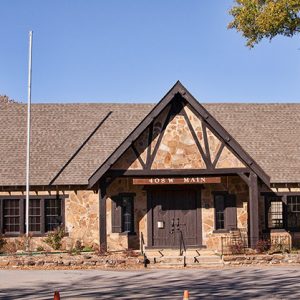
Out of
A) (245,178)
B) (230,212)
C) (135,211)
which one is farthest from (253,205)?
(135,211)

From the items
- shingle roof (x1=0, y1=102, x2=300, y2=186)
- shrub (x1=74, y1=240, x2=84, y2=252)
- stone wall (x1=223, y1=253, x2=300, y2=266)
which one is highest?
shingle roof (x1=0, y1=102, x2=300, y2=186)

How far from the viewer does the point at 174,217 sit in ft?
90.3

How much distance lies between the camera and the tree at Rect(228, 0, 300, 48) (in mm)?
25812

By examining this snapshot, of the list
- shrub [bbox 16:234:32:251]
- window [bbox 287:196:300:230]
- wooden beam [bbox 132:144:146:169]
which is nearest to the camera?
wooden beam [bbox 132:144:146:169]

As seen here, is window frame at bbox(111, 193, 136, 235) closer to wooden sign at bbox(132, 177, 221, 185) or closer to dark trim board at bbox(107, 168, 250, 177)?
wooden sign at bbox(132, 177, 221, 185)

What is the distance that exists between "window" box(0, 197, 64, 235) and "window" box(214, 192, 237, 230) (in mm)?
7147

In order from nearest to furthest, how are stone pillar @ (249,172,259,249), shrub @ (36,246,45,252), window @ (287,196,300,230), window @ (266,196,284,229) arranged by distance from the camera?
stone pillar @ (249,172,259,249) → shrub @ (36,246,45,252) → window @ (266,196,284,229) → window @ (287,196,300,230)

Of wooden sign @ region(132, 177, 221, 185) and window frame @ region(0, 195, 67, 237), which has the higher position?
wooden sign @ region(132, 177, 221, 185)

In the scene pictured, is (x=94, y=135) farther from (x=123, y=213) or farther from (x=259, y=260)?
(x=259, y=260)

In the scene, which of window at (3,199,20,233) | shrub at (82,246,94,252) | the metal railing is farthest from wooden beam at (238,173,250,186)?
window at (3,199,20,233)

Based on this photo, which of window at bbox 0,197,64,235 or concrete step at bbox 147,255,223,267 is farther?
window at bbox 0,197,64,235

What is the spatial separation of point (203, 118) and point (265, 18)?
5.19 m

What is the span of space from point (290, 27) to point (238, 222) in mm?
9035

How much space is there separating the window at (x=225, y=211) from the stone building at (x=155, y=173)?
5 centimetres
